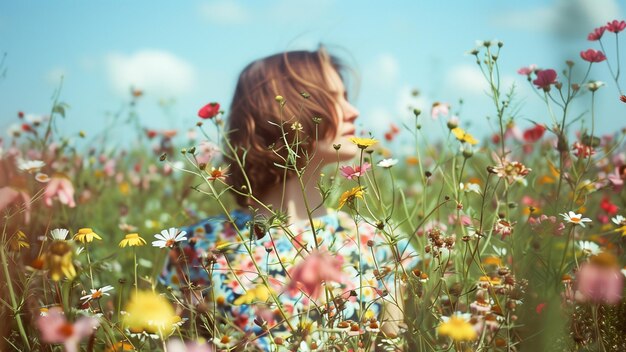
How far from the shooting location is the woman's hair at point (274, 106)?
1.40 m

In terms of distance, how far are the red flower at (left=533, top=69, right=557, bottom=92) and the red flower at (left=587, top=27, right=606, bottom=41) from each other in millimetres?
104

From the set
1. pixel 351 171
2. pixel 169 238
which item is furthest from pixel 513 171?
pixel 169 238

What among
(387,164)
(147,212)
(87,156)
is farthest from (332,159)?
(147,212)

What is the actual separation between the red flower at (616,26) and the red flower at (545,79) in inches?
4.6

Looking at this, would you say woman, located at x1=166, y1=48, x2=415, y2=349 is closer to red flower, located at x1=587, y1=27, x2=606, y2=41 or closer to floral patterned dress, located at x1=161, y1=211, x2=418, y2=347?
floral patterned dress, located at x1=161, y1=211, x2=418, y2=347

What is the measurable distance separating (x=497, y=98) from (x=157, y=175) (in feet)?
6.49

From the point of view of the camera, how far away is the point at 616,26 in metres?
1.10

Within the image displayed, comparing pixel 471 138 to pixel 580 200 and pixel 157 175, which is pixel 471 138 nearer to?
pixel 580 200

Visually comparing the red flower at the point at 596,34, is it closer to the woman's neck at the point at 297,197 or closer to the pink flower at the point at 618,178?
the pink flower at the point at 618,178

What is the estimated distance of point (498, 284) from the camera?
37.6 inches

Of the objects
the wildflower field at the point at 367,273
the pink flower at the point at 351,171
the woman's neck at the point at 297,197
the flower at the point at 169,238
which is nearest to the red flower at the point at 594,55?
the wildflower field at the point at 367,273

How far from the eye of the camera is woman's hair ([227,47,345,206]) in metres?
1.40

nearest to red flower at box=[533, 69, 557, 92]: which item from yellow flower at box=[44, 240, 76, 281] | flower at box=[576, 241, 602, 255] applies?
flower at box=[576, 241, 602, 255]

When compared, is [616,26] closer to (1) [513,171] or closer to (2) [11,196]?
(1) [513,171]
